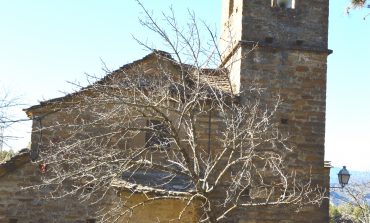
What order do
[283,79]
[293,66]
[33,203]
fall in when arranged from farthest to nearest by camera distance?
1. [293,66]
2. [283,79]
3. [33,203]

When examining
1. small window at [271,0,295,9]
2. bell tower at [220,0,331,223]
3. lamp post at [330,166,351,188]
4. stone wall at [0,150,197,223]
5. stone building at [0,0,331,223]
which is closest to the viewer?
stone wall at [0,150,197,223]

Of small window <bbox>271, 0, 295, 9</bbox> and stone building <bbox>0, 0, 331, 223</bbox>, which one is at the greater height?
small window <bbox>271, 0, 295, 9</bbox>

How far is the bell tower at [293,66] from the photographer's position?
11875mm

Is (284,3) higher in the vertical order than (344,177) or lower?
higher

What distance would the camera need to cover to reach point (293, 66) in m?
12.2

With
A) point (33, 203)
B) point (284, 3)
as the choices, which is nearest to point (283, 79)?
point (284, 3)

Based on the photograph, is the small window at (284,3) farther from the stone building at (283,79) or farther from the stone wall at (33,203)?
the stone wall at (33,203)

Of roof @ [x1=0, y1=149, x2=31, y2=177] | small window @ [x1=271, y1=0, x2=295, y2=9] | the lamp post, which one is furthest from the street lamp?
roof @ [x1=0, y1=149, x2=31, y2=177]

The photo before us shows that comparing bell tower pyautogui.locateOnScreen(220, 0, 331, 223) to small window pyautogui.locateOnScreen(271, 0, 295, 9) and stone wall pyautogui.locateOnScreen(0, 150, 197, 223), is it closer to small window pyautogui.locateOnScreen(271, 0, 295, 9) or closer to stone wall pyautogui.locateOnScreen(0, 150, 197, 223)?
small window pyautogui.locateOnScreen(271, 0, 295, 9)

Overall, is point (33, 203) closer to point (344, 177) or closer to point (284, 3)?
point (344, 177)

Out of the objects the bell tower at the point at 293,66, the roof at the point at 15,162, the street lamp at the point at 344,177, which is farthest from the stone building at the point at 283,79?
the street lamp at the point at 344,177

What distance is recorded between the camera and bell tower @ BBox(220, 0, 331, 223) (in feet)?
39.0

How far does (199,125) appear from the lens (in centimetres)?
1173

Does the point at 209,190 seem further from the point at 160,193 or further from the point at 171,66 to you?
the point at 171,66
